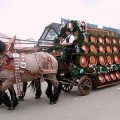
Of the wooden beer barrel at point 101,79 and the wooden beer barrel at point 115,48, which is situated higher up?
the wooden beer barrel at point 115,48

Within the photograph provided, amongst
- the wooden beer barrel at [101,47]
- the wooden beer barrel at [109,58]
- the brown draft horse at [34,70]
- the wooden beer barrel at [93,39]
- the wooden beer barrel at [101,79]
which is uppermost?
the wooden beer barrel at [93,39]

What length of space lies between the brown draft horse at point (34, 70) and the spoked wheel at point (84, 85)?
0.64m

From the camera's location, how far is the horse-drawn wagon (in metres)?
7.20

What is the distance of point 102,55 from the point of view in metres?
8.23

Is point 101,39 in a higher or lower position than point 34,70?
higher

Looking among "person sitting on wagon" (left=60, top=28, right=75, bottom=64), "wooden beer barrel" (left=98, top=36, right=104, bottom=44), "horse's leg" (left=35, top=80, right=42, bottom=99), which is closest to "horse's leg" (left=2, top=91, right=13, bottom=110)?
"horse's leg" (left=35, top=80, right=42, bottom=99)

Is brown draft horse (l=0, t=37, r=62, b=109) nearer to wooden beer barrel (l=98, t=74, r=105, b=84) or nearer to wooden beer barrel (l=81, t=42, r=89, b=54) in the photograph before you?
wooden beer barrel (l=81, t=42, r=89, b=54)

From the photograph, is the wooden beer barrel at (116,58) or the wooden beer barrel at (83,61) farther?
the wooden beer barrel at (116,58)

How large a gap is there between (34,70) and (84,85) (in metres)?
1.76

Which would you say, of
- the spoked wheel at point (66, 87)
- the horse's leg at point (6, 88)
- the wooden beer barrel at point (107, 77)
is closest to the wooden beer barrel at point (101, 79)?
the wooden beer barrel at point (107, 77)

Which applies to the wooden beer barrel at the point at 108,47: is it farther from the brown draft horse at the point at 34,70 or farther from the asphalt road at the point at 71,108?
the brown draft horse at the point at 34,70

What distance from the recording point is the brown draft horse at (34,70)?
18.7ft

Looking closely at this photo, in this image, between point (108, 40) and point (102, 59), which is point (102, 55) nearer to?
point (102, 59)

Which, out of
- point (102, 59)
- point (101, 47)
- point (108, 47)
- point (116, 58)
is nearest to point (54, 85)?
→ point (102, 59)
